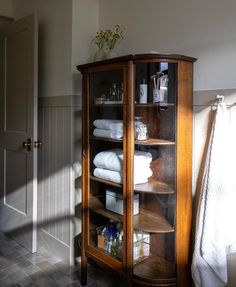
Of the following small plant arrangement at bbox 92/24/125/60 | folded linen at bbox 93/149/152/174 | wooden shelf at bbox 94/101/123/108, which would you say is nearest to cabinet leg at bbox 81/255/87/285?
folded linen at bbox 93/149/152/174

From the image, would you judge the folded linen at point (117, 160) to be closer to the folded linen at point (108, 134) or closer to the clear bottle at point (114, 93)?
the folded linen at point (108, 134)

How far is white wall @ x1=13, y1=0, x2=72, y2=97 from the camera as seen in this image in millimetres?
2152

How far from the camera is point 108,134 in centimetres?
177

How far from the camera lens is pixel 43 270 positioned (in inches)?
85.5

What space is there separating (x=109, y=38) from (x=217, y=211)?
135cm

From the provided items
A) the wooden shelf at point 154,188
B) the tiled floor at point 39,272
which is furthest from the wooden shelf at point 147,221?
the tiled floor at point 39,272

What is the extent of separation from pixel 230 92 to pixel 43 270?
183 centimetres

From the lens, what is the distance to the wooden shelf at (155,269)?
5.35ft

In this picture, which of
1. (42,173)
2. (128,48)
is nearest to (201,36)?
(128,48)

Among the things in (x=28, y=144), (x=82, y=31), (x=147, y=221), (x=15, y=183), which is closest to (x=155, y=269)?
(x=147, y=221)

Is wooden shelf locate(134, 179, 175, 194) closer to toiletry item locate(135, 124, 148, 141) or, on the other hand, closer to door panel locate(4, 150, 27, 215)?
toiletry item locate(135, 124, 148, 141)

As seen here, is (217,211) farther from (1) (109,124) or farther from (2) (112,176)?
(1) (109,124)

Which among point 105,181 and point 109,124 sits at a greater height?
point 109,124

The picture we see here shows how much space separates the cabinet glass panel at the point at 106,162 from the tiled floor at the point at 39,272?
0.36m
